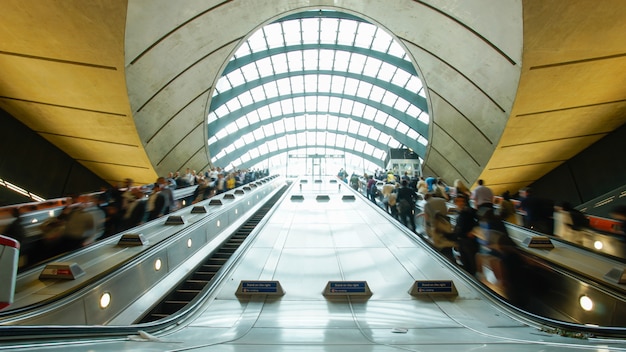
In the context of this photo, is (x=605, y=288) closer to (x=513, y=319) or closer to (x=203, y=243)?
(x=513, y=319)

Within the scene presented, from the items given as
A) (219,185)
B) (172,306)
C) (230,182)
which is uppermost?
(230,182)

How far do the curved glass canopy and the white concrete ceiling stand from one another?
707 cm

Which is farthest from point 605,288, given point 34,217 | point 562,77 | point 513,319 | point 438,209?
point 562,77

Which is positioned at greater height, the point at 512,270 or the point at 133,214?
the point at 133,214

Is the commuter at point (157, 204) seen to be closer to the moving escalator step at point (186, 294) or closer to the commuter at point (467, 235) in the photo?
the moving escalator step at point (186, 294)

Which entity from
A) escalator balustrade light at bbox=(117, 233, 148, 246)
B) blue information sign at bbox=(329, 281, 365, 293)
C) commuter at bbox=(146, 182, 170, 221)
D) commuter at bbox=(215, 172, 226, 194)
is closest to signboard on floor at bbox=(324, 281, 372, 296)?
blue information sign at bbox=(329, 281, 365, 293)

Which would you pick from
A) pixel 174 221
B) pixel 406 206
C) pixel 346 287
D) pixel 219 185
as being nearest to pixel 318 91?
pixel 219 185

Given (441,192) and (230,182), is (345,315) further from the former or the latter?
(230,182)

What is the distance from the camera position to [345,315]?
3074 mm

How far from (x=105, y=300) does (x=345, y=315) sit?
2707 mm

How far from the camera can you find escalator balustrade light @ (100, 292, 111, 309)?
343 cm

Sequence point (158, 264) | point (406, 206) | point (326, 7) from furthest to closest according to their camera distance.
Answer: point (326, 7) < point (406, 206) < point (158, 264)

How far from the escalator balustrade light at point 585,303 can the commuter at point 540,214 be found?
2.64 metres

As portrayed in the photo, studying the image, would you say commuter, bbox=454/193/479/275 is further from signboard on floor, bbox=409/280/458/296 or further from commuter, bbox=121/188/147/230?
commuter, bbox=121/188/147/230
